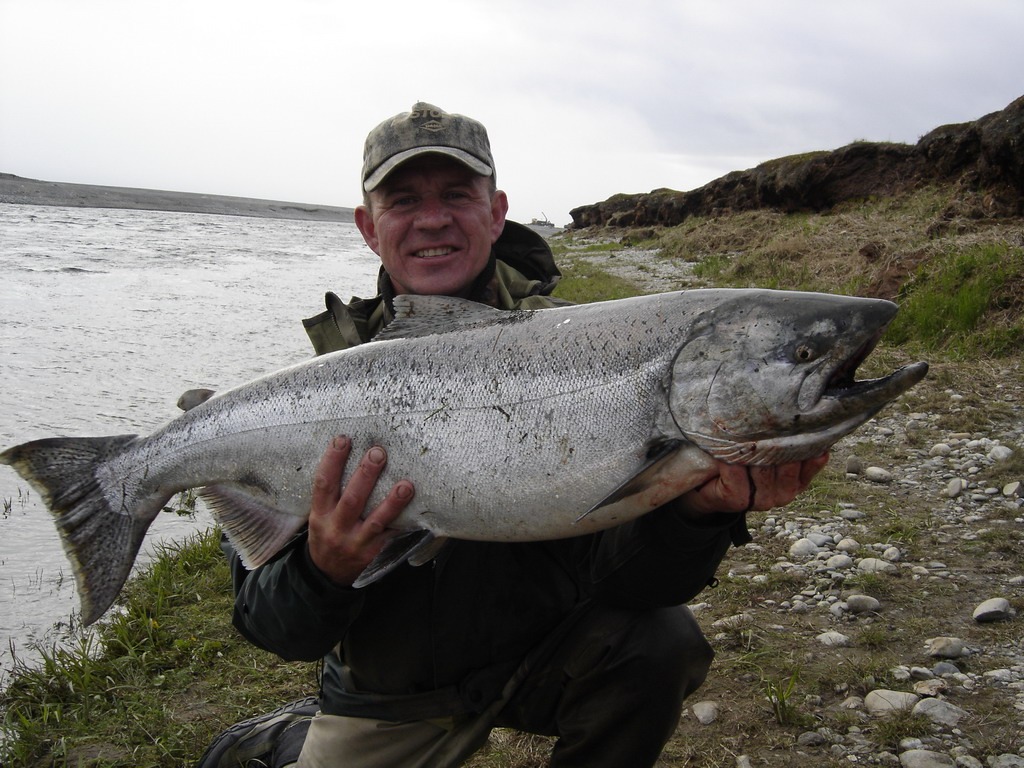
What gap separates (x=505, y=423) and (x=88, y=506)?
1.80 metres

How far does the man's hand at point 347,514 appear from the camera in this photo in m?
2.74

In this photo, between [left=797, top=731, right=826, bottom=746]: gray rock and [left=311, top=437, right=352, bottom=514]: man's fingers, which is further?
[left=797, top=731, right=826, bottom=746]: gray rock

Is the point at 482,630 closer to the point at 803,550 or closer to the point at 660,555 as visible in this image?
the point at 660,555

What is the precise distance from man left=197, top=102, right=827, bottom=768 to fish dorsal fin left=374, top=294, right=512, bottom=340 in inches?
18.8

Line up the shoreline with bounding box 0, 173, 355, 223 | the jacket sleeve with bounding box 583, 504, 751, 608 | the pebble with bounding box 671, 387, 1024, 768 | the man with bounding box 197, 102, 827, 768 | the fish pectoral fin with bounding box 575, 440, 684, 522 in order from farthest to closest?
the shoreline with bounding box 0, 173, 355, 223, the pebble with bounding box 671, 387, 1024, 768, the man with bounding box 197, 102, 827, 768, the jacket sleeve with bounding box 583, 504, 751, 608, the fish pectoral fin with bounding box 575, 440, 684, 522

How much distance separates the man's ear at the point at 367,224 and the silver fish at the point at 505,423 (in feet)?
3.70

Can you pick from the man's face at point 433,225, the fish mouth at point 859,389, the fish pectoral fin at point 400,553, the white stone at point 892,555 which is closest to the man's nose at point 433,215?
the man's face at point 433,225

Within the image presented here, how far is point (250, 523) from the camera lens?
3.08 metres

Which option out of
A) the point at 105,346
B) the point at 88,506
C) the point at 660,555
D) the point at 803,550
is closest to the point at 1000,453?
the point at 803,550

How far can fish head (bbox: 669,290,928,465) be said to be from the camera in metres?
2.29

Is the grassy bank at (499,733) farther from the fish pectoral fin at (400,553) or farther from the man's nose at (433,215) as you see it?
the man's nose at (433,215)

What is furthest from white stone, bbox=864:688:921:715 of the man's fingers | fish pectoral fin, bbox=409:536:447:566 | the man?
the man's fingers

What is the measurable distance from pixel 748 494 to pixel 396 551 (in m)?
1.17

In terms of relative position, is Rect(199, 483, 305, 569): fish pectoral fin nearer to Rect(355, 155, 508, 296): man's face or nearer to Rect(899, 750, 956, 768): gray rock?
Rect(355, 155, 508, 296): man's face
